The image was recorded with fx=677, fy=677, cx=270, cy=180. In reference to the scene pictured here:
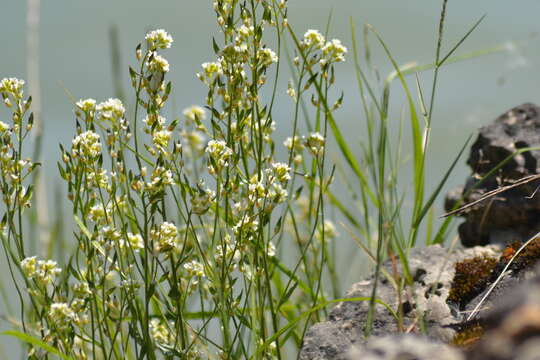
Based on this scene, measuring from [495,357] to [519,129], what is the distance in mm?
2892

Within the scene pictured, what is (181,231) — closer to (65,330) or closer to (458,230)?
(65,330)

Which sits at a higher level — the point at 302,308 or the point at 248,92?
the point at 248,92

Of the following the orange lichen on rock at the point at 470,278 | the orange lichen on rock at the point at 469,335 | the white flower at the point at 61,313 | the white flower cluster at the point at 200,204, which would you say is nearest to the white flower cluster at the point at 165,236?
the white flower cluster at the point at 200,204

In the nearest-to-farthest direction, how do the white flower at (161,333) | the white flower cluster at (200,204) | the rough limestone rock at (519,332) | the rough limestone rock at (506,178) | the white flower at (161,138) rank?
the rough limestone rock at (519,332) → the white flower cluster at (200,204) → the white flower at (161,138) → the white flower at (161,333) → the rough limestone rock at (506,178)

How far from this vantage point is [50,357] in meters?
2.71

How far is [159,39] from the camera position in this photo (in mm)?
2217

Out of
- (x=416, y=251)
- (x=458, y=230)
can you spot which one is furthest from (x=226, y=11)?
(x=458, y=230)

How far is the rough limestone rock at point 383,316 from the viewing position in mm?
2432

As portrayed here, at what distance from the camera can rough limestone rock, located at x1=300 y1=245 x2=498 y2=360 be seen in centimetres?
Answer: 243

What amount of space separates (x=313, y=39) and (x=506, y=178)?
154 cm

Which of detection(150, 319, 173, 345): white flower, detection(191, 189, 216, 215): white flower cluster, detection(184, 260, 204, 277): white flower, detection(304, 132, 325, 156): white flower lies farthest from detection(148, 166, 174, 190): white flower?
detection(150, 319, 173, 345): white flower

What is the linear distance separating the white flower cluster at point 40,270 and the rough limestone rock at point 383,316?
36.6 inches

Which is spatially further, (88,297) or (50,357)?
(50,357)

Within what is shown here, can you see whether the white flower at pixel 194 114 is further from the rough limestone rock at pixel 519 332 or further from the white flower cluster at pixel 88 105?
the rough limestone rock at pixel 519 332
